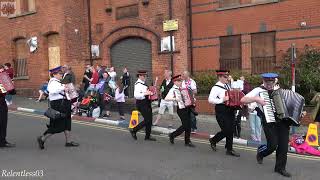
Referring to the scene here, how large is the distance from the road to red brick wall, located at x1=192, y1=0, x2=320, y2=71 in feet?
24.0

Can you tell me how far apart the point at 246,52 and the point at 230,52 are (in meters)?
0.79

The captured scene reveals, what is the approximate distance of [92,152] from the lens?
414 inches

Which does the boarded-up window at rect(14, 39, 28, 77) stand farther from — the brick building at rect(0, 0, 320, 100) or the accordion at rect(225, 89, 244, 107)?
the accordion at rect(225, 89, 244, 107)

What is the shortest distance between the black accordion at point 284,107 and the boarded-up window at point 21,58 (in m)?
19.1

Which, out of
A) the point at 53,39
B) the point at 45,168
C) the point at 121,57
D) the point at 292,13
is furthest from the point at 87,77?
the point at 45,168

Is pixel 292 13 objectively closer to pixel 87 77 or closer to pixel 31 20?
pixel 87 77

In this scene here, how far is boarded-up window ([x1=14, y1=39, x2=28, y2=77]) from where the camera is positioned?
25.4 meters

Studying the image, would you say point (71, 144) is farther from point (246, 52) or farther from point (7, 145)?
point (246, 52)

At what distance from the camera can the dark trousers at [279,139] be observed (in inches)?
340

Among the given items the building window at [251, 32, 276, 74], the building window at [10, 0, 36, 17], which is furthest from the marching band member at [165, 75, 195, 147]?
the building window at [10, 0, 36, 17]

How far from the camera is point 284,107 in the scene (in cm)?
850

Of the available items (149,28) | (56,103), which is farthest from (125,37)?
(56,103)

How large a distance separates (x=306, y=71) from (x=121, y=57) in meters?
9.60

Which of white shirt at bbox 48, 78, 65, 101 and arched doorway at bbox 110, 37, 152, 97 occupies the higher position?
arched doorway at bbox 110, 37, 152, 97
